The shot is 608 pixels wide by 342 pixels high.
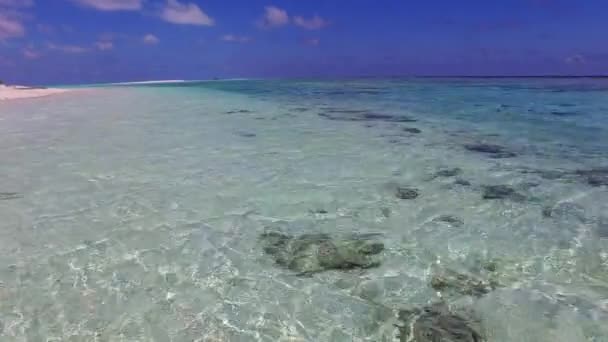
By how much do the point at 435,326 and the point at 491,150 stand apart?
830 centimetres

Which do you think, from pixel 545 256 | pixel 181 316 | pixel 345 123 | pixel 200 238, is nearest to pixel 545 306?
pixel 545 256

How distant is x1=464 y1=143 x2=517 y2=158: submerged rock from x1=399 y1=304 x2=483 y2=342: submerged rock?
7231mm

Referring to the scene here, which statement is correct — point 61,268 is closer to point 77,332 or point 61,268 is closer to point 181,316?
point 77,332

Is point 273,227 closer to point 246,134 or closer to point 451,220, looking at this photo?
point 451,220

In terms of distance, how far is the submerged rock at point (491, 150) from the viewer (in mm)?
10336

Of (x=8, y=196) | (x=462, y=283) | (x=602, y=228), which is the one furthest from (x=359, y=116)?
(x=462, y=283)

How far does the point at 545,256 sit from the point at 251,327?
3.56 m

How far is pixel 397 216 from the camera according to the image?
6336 mm

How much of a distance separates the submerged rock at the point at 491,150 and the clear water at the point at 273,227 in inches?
11.8

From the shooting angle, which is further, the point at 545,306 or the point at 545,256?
the point at 545,256

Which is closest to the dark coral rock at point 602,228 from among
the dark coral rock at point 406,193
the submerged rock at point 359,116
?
the dark coral rock at point 406,193

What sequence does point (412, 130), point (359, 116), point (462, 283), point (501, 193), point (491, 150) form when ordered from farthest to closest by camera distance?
point (359, 116) < point (412, 130) < point (491, 150) < point (501, 193) < point (462, 283)

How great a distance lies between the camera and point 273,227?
5.99 metres

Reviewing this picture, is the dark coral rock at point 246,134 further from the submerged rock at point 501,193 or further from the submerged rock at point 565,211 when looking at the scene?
the submerged rock at point 565,211
